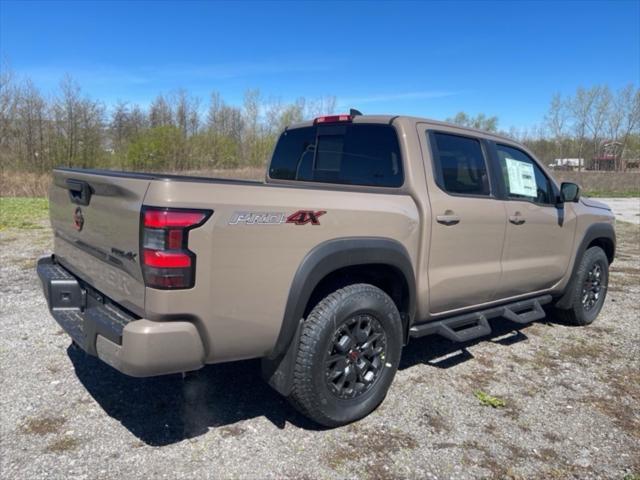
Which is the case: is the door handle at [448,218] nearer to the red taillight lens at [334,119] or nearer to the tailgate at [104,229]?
the red taillight lens at [334,119]

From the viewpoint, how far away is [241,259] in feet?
8.11

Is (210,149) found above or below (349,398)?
above

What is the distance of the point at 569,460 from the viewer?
114 inches

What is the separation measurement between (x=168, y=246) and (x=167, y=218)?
0.42 ft

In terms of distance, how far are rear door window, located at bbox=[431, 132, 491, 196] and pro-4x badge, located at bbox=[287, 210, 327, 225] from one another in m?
1.20

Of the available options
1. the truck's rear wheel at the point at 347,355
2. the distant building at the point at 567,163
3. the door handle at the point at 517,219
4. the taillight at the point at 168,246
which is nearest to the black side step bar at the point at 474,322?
the truck's rear wheel at the point at 347,355

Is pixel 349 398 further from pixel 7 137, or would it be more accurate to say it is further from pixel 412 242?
pixel 7 137

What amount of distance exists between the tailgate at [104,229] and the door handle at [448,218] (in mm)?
1985

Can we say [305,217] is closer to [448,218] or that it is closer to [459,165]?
[448,218]

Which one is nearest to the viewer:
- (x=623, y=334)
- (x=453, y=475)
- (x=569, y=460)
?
(x=453, y=475)

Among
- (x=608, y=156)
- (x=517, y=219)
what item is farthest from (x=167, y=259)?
(x=608, y=156)

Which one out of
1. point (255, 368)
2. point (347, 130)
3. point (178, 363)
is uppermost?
point (347, 130)

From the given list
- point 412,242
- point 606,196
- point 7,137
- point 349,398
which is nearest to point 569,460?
point 349,398

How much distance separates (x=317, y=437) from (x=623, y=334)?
3864 mm
